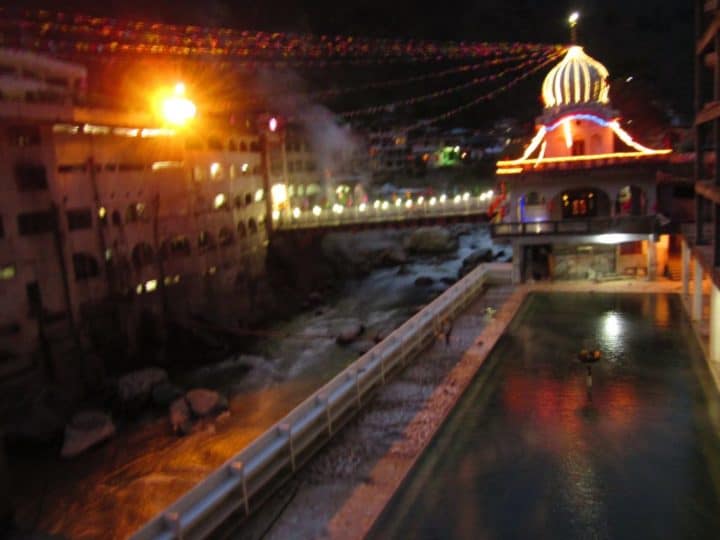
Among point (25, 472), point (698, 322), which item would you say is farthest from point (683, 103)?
point (25, 472)

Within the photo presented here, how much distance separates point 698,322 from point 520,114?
254ft

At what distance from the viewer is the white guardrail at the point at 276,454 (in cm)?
802

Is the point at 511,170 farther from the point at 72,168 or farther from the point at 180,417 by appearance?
the point at 72,168

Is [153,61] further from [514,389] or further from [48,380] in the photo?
[514,389]

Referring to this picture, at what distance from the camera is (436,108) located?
307 feet

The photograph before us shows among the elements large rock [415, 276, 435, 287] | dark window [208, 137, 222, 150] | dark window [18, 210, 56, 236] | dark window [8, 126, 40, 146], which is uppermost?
dark window [208, 137, 222, 150]

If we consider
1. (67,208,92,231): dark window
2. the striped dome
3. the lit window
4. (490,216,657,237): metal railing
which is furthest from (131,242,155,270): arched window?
the striped dome

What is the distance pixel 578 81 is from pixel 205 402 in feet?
75.5

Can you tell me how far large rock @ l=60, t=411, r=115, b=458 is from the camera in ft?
59.8

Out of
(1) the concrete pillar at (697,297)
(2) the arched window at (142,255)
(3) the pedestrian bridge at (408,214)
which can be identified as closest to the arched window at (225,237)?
(3) the pedestrian bridge at (408,214)

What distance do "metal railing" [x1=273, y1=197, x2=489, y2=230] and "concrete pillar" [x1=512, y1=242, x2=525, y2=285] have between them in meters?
8.90

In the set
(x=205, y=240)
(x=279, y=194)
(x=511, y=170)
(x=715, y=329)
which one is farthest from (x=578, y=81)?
(x=279, y=194)

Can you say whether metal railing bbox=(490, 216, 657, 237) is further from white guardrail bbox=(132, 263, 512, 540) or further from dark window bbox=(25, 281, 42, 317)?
dark window bbox=(25, 281, 42, 317)

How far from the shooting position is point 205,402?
20016 millimetres
